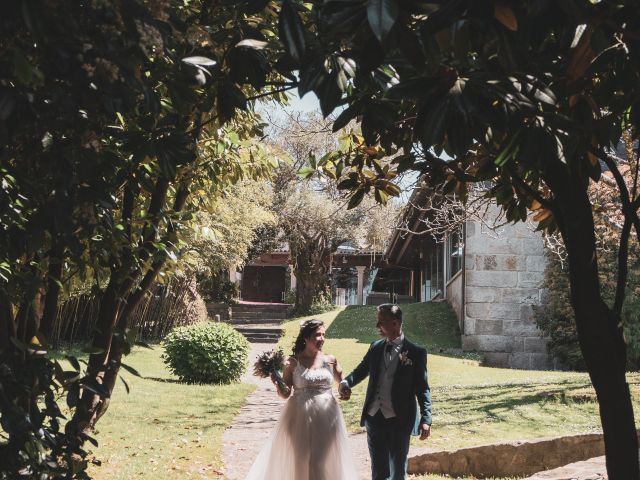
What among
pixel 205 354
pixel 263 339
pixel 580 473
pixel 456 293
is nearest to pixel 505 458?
pixel 580 473

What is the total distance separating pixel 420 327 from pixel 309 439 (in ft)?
55.8

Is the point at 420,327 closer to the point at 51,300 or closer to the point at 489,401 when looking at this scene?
the point at 489,401

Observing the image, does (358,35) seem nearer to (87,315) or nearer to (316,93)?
(316,93)

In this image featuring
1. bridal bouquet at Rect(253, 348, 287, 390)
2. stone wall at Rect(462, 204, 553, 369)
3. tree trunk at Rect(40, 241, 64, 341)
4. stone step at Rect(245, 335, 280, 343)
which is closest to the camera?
tree trunk at Rect(40, 241, 64, 341)

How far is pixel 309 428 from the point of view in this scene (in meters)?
6.54

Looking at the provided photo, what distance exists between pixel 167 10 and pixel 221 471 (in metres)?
6.46

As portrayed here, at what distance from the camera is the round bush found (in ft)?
52.4

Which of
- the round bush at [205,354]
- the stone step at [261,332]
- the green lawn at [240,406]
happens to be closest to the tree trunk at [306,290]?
the stone step at [261,332]

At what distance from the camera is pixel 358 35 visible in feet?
6.77

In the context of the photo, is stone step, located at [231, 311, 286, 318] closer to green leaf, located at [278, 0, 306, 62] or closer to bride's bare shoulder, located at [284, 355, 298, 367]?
bride's bare shoulder, located at [284, 355, 298, 367]

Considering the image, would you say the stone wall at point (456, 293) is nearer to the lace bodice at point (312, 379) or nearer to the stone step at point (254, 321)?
the stone step at point (254, 321)

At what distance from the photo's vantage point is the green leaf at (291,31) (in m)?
2.08

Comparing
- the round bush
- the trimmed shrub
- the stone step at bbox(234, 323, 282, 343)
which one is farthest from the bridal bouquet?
the trimmed shrub

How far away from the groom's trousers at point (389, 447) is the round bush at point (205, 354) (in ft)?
33.8
